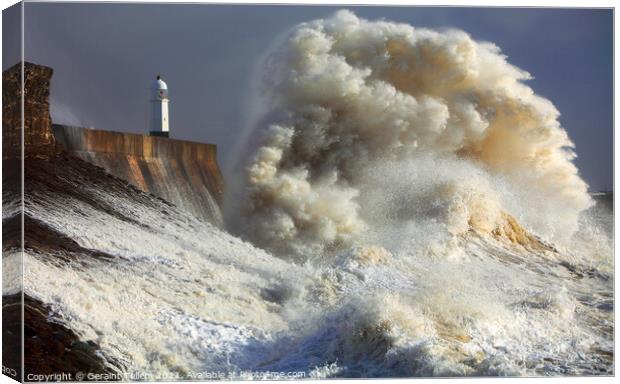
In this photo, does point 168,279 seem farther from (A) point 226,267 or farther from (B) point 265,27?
(B) point 265,27

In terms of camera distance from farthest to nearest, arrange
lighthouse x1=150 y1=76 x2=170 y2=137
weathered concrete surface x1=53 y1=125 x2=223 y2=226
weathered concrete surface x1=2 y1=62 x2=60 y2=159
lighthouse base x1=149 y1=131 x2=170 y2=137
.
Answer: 1. lighthouse base x1=149 y1=131 x2=170 y2=137
2. weathered concrete surface x1=53 y1=125 x2=223 y2=226
3. lighthouse x1=150 y1=76 x2=170 y2=137
4. weathered concrete surface x1=2 y1=62 x2=60 y2=159

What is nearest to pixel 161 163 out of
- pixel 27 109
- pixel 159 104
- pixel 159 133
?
→ pixel 159 133

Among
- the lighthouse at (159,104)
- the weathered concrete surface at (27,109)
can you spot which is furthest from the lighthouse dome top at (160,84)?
the weathered concrete surface at (27,109)

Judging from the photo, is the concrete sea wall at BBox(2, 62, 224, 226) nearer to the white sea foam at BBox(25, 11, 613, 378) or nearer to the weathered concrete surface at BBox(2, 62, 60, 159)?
the weathered concrete surface at BBox(2, 62, 60, 159)

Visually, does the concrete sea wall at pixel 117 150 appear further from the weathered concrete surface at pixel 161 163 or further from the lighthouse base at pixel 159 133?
the lighthouse base at pixel 159 133

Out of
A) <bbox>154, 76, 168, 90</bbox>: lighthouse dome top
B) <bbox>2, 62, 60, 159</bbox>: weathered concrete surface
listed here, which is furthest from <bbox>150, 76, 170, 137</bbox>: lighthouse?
<bbox>2, 62, 60, 159</bbox>: weathered concrete surface

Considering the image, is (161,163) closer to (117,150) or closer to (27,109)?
(117,150)
